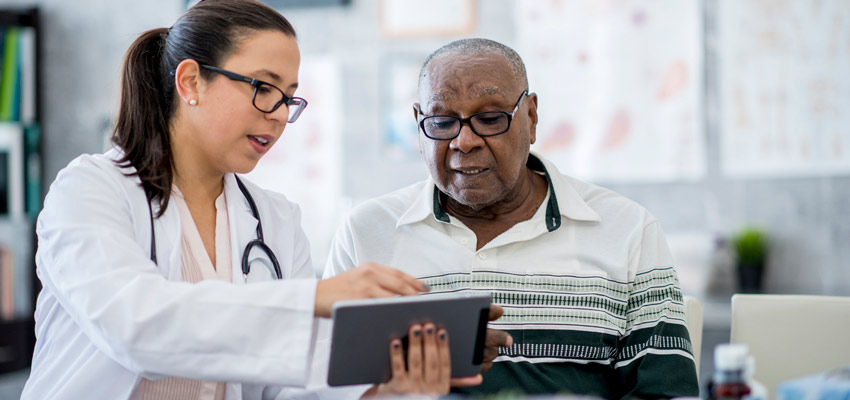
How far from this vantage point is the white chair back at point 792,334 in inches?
65.3

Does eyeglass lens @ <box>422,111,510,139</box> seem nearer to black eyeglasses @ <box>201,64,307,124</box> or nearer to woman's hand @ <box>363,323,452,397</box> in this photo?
black eyeglasses @ <box>201,64,307,124</box>

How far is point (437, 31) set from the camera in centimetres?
336

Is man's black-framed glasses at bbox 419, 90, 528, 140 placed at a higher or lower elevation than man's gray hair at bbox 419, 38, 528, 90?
lower

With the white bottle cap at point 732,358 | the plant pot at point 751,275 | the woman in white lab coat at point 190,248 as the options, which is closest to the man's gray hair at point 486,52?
the woman in white lab coat at point 190,248

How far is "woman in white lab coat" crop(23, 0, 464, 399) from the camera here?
3.76 ft

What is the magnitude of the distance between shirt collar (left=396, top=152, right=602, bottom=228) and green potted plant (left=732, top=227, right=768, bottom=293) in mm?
1388

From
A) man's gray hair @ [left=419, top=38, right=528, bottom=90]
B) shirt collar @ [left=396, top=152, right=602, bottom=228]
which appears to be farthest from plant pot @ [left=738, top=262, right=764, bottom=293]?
→ man's gray hair @ [left=419, top=38, right=528, bottom=90]

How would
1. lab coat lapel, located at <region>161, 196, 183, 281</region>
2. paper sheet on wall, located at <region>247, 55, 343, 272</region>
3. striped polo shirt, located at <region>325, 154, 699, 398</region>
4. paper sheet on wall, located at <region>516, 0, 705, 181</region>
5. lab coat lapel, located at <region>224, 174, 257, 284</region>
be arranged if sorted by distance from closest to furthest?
lab coat lapel, located at <region>161, 196, 183, 281</region> < lab coat lapel, located at <region>224, 174, 257, 284</region> < striped polo shirt, located at <region>325, 154, 699, 398</region> < paper sheet on wall, located at <region>516, 0, 705, 181</region> < paper sheet on wall, located at <region>247, 55, 343, 272</region>

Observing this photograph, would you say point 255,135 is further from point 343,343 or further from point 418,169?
point 418,169

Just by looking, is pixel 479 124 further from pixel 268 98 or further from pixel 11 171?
pixel 11 171

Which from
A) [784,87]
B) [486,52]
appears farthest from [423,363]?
[784,87]

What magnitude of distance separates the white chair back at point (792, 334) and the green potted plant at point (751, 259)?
128cm

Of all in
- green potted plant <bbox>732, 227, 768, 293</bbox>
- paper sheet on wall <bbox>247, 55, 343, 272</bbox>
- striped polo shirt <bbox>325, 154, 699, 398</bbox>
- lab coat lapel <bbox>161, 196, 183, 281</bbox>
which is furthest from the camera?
paper sheet on wall <bbox>247, 55, 343, 272</bbox>

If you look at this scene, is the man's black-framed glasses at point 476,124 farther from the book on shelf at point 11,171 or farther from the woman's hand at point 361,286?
the book on shelf at point 11,171
